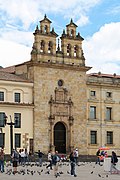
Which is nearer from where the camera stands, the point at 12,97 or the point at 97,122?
the point at 12,97

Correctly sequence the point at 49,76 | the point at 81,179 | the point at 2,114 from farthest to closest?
the point at 49,76
the point at 2,114
the point at 81,179

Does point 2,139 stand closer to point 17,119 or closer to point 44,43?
point 17,119

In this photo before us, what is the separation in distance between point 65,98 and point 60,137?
4494 millimetres

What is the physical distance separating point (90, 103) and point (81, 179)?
38802mm

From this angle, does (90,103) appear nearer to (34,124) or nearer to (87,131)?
(87,131)

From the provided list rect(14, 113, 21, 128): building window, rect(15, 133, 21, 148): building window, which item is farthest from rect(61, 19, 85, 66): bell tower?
rect(15, 133, 21, 148): building window

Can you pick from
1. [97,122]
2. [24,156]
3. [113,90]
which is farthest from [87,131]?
[24,156]

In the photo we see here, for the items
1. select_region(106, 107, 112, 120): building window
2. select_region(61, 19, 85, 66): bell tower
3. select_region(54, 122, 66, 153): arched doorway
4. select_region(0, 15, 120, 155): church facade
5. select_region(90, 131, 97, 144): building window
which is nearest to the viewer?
select_region(0, 15, 120, 155): church facade

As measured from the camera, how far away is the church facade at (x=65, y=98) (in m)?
61.9

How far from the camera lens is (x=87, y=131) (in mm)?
66062

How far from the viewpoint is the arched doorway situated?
2505 inches

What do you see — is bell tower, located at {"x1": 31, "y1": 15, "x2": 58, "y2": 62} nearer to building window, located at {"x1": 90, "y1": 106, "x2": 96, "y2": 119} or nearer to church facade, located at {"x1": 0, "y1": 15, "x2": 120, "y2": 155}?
church facade, located at {"x1": 0, "y1": 15, "x2": 120, "y2": 155}

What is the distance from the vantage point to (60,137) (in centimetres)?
6400

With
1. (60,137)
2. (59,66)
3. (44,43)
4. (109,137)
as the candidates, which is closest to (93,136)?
(109,137)
